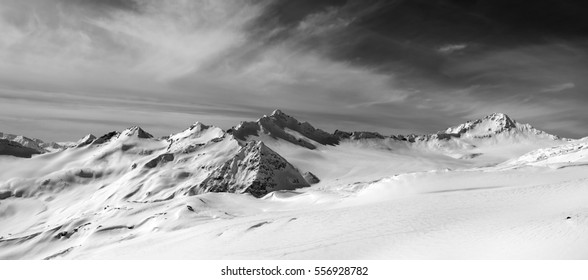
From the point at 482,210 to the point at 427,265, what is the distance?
15.0 metres

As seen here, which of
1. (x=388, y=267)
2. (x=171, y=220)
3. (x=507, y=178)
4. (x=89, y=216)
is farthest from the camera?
(x=89, y=216)

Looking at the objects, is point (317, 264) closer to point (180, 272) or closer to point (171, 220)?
point (180, 272)

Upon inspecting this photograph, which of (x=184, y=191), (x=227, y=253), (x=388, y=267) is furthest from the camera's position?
(x=184, y=191)

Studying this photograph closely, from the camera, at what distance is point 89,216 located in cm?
9788

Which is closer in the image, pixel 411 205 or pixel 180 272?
pixel 180 272

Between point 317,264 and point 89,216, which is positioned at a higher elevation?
point 317,264

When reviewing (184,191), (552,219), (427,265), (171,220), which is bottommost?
(184,191)

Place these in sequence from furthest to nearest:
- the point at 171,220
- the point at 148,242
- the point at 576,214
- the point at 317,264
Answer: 1. the point at 171,220
2. the point at 148,242
3. the point at 576,214
4. the point at 317,264

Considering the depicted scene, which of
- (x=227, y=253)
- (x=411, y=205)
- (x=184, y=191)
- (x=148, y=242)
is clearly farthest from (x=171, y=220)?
(x=184, y=191)

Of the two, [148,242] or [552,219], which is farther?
[148,242]

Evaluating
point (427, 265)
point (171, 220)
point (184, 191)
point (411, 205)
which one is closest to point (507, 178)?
point (411, 205)

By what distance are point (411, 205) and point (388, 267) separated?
17949 millimetres

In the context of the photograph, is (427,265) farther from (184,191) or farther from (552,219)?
(184,191)

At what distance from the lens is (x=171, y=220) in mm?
66562
